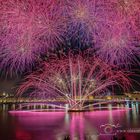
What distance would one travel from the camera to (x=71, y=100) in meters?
44.7

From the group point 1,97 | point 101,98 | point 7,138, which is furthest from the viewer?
point 1,97

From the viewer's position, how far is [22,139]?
18.4 metres

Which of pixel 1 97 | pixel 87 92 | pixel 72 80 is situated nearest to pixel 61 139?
pixel 72 80

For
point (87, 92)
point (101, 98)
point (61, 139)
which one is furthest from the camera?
point (101, 98)

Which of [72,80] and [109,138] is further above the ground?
[72,80]

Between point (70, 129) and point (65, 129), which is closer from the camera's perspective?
point (70, 129)

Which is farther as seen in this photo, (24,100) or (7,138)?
(24,100)

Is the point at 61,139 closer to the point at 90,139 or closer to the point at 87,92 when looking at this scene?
the point at 90,139

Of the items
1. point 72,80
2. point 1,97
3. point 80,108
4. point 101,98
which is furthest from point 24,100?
point 72,80

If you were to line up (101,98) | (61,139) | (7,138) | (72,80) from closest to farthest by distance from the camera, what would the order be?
(61,139) → (7,138) → (72,80) → (101,98)

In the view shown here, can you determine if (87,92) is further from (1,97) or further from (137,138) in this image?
(1,97)

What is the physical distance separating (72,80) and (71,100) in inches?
339

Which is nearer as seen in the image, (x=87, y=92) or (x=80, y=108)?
(x=87, y=92)

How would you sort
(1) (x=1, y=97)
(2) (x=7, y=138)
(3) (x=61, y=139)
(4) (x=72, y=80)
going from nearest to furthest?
(3) (x=61, y=139) → (2) (x=7, y=138) → (4) (x=72, y=80) → (1) (x=1, y=97)
